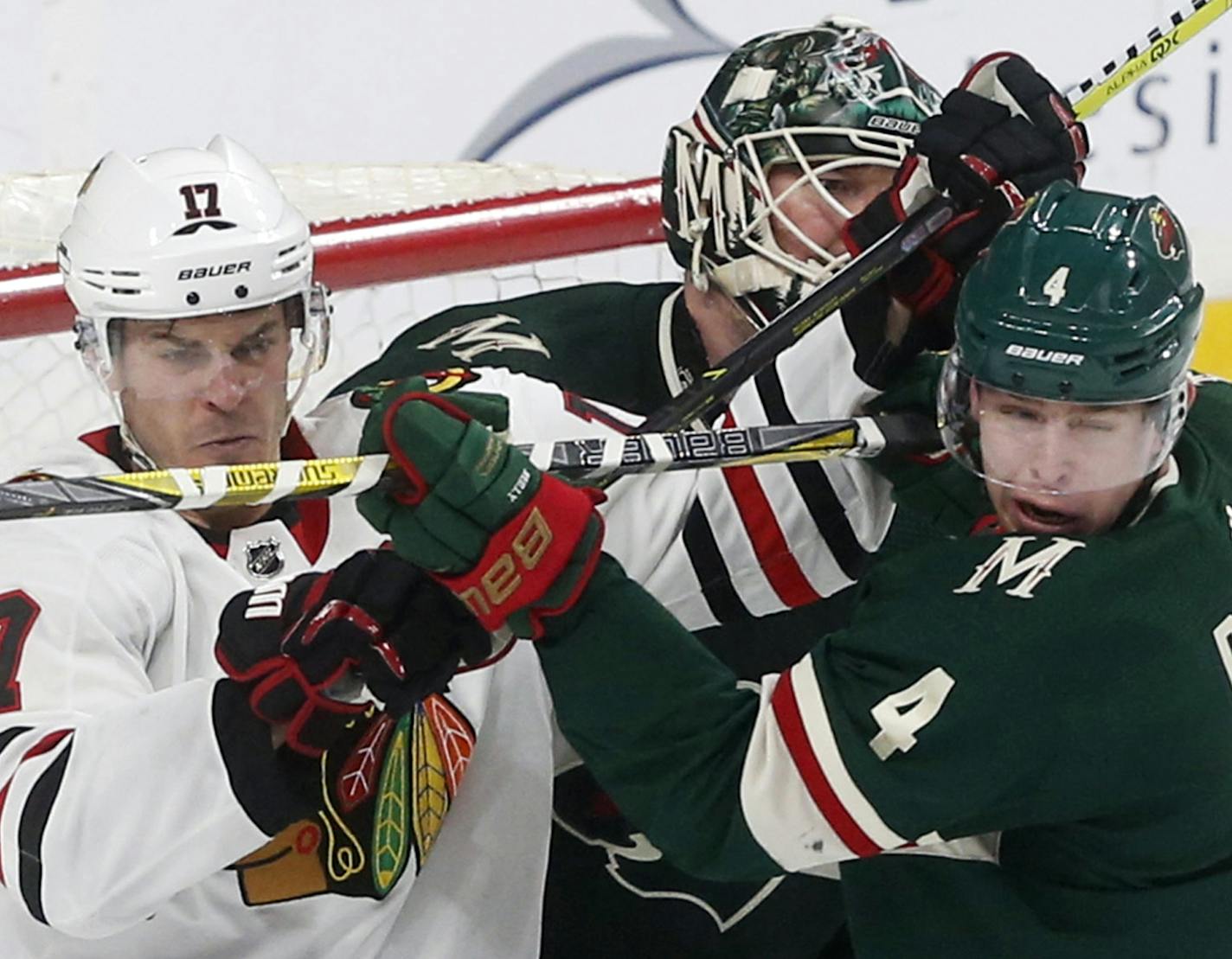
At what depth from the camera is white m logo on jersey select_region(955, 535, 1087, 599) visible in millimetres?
1591

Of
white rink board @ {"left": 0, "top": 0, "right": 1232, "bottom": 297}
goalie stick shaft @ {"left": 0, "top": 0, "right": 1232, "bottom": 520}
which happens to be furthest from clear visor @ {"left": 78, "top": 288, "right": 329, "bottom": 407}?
white rink board @ {"left": 0, "top": 0, "right": 1232, "bottom": 297}

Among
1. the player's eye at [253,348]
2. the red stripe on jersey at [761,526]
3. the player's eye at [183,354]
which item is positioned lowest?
the red stripe on jersey at [761,526]

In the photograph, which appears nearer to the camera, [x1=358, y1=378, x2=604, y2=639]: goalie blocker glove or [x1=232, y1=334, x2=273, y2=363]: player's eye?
[x1=358, y1=378, x2=604, y2=639]: goalie blocker glove

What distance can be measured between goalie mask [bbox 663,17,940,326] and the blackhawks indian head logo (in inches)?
21.7

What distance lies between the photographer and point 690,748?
1.65 metres

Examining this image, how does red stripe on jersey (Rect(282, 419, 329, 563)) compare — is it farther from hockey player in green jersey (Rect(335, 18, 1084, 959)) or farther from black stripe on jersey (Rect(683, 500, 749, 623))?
black stripe on jersey (Rect(683, 500, 749, 623))

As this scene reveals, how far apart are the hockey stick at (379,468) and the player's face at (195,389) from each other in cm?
14

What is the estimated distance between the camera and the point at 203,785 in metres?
1.54

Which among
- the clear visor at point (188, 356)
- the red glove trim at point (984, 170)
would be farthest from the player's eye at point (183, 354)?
the red glove trim at point (984, 170)

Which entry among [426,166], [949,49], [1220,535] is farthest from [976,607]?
[949,49]

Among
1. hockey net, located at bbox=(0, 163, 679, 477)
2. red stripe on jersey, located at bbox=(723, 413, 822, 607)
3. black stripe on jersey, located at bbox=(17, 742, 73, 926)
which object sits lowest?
hockey net, located at bbox=(0, 163, 679, 477)

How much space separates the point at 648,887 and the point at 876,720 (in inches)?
26.0

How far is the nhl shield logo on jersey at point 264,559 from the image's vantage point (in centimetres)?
182

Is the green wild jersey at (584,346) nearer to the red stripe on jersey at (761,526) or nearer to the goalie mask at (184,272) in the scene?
the red stripe on jersey at (761,526)
